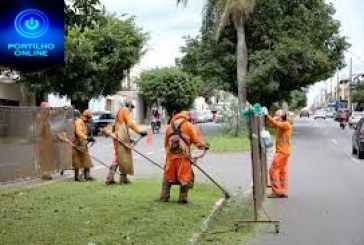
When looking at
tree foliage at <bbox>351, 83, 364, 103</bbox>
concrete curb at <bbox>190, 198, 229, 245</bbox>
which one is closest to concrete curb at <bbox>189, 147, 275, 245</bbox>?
concrete curb at <bbox>190, 198, 229, 245</bbox>

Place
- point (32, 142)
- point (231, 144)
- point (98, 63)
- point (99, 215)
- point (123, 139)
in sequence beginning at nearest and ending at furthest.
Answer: point (99, 215) → point (123, 139) → point (32, 142) → point (231, 144) → point (98, 63)

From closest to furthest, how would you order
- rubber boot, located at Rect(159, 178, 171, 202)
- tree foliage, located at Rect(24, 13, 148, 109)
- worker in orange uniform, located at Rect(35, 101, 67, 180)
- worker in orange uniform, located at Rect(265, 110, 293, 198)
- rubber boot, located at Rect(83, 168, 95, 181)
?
rubber boot, located at Rect(159, 178, 171, 202) < worker in orange uniform, located at Rect(265, 110, 293, 198) < rubber boot, located at Rect(83, 168, 95, 181) < worker in orange uniform, located at Rect(35, 101, 67, 180) < tree foliage, located at Rect(24, 13, 148, 109)

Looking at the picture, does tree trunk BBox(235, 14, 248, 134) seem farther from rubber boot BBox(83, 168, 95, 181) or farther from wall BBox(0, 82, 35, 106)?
rubber boot BBox(83, 168, 95, 181)

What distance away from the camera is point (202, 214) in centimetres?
1066

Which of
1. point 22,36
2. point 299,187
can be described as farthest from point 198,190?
point 22,36

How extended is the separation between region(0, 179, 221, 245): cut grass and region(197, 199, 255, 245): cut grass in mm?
217

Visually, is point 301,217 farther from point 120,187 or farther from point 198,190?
Answer: point 120,187

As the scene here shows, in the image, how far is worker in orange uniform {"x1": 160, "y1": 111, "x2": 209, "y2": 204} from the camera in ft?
37.0

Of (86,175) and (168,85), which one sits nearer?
(86,175)

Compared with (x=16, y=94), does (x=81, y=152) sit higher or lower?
lower

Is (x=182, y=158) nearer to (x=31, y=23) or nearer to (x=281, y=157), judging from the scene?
(x=281, y=157)

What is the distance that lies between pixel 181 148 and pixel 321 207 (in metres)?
2.83

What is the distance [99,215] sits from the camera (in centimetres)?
1035

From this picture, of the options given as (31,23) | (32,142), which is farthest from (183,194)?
(32,142)
